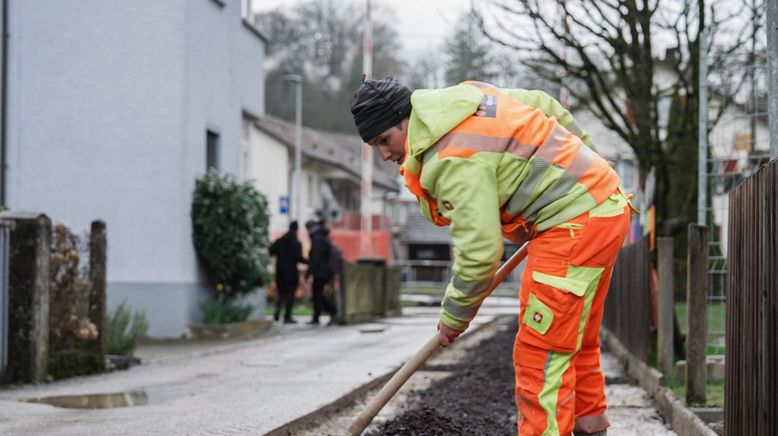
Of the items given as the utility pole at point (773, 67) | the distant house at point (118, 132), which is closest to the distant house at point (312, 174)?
the distant house at point (118, 132)

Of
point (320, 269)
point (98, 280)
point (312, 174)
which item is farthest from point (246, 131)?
point (312, 174)

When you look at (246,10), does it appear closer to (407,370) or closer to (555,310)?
(407,370)

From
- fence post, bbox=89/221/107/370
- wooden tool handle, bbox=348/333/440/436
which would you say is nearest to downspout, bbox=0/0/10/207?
fence post, bbox=89/221/107/370

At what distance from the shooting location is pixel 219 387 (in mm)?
9875

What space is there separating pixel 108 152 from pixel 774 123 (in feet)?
39.5

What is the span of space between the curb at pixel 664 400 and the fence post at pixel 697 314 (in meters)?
0.15

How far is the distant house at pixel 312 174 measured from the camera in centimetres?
5125

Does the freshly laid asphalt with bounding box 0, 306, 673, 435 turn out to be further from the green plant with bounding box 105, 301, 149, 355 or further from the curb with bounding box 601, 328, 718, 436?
the green plant with bounding box 105, 301, 149, 355

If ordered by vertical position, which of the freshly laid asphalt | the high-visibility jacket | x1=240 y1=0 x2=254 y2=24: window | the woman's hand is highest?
x1=240 y1=0 x2=254 y2=24: window

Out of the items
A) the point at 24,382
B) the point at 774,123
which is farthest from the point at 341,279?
the point at 774,123

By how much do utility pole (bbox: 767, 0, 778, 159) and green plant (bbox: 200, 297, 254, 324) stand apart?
12257mm

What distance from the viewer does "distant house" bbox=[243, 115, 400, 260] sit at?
5125 centimetres

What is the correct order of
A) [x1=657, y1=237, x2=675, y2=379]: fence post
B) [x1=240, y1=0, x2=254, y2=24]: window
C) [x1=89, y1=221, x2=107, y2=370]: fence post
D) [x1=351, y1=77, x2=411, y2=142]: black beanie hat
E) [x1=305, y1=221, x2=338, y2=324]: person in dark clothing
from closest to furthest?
[x1=351, y1=77, x2=411, y2=142]: black beanie hat → [x1=657, y1=237, x2=675, y2=379]: fence post → [x1=89, y1=221, x2=107, y2=370]: fence post → [x1=240, y1=0, x2=254, y2=24]: window → [x1=305, y1=221, x2=338, y2=324]: person in dark clothing

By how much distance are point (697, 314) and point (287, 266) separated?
49.1ft
